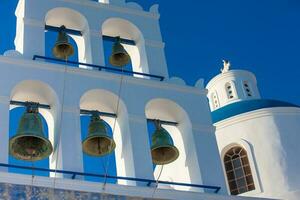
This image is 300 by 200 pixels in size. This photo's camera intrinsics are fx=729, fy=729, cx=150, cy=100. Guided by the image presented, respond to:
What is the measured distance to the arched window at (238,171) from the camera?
569 inches

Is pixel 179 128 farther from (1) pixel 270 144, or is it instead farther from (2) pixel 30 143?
(1) pixel 270 144

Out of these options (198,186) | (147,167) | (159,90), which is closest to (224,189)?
(198,186)

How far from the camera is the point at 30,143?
9359 mm

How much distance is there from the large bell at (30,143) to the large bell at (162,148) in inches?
62.1

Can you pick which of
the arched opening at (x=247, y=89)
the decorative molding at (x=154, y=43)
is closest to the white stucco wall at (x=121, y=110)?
the decorative molding at (x=154, y=43)

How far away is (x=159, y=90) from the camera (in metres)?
10.9

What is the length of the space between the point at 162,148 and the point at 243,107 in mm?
6082

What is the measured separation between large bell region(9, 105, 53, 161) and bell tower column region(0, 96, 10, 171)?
0.09m

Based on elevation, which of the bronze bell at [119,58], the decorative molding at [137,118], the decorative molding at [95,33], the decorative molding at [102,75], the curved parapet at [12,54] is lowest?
the decorative molding at [137,118]

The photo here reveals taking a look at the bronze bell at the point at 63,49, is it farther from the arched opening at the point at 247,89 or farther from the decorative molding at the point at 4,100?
the arched opening at the point at 247,89

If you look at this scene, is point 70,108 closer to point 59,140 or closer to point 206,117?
point 59,140

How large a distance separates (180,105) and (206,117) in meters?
0.43

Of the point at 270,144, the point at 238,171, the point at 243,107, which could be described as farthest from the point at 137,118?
the point at 243,107

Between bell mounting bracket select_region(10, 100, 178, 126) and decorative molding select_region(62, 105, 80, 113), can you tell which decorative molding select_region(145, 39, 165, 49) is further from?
decorative molding select_region(62, 105, 80, 113)
